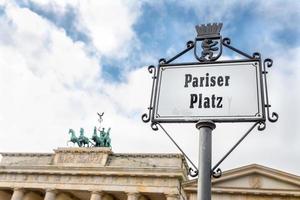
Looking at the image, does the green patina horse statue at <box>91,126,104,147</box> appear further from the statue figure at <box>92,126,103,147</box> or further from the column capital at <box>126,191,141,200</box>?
the column capital at <box>126,191,141,200</box>

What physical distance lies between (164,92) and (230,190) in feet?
96.0

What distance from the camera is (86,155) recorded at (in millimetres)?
46281

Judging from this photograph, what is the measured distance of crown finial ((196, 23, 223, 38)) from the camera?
9.76 feet

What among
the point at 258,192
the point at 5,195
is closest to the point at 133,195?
the point at 258,192

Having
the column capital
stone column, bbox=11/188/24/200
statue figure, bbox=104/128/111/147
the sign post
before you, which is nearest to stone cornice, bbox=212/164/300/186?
the column capital

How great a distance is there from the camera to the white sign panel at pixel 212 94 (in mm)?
2791

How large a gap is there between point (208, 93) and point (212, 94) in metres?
0.03

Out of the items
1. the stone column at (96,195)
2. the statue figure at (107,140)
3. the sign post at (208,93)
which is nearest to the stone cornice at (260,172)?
the stone column at (96,195)

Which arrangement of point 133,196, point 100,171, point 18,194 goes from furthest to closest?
1. point 18,194
2. point 100,171
3. point 133,196

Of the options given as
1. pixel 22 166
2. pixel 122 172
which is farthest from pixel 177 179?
pixel 22 166

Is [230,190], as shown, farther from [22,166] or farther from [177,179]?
[22,166]

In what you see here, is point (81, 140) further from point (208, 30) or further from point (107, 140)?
point (208, 30)

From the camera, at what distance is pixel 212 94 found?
286 cm

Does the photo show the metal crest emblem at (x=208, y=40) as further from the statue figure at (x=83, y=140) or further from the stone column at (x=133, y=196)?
the statue figure at (x=83, y=140)
